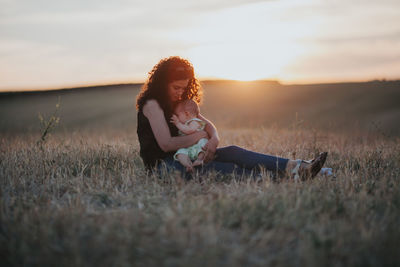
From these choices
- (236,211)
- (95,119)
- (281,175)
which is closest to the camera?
(236,211)

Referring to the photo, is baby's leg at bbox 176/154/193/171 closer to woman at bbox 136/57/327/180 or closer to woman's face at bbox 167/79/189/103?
woman at bbox 136/57/327/180

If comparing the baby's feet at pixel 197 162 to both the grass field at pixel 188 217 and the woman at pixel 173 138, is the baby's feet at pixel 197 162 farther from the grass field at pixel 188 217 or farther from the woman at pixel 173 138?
the grass field at pixel 188 217

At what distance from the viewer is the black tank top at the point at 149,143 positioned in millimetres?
4348

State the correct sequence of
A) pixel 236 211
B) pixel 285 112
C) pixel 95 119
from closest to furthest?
pixel 236 211 < pixel 285 112 < pixel 95 119

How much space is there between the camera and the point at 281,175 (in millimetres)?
4160

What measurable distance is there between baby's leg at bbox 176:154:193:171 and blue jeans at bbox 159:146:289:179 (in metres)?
0.08

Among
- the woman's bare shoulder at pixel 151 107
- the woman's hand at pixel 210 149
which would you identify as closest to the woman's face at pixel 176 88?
the woman's bare shoulder at pixel 151 107

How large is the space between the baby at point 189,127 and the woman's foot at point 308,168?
111cm

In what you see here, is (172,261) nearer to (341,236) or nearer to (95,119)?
(341,236)

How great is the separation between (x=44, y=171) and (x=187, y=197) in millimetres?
2133

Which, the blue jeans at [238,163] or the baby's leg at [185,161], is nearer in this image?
the baby's leg at [185,161]

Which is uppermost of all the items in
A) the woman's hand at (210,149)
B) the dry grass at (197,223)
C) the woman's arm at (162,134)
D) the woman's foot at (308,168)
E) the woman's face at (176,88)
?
the woman's face at (176,88)

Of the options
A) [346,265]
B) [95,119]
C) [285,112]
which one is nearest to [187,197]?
[346,265]

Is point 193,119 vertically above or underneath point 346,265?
above
